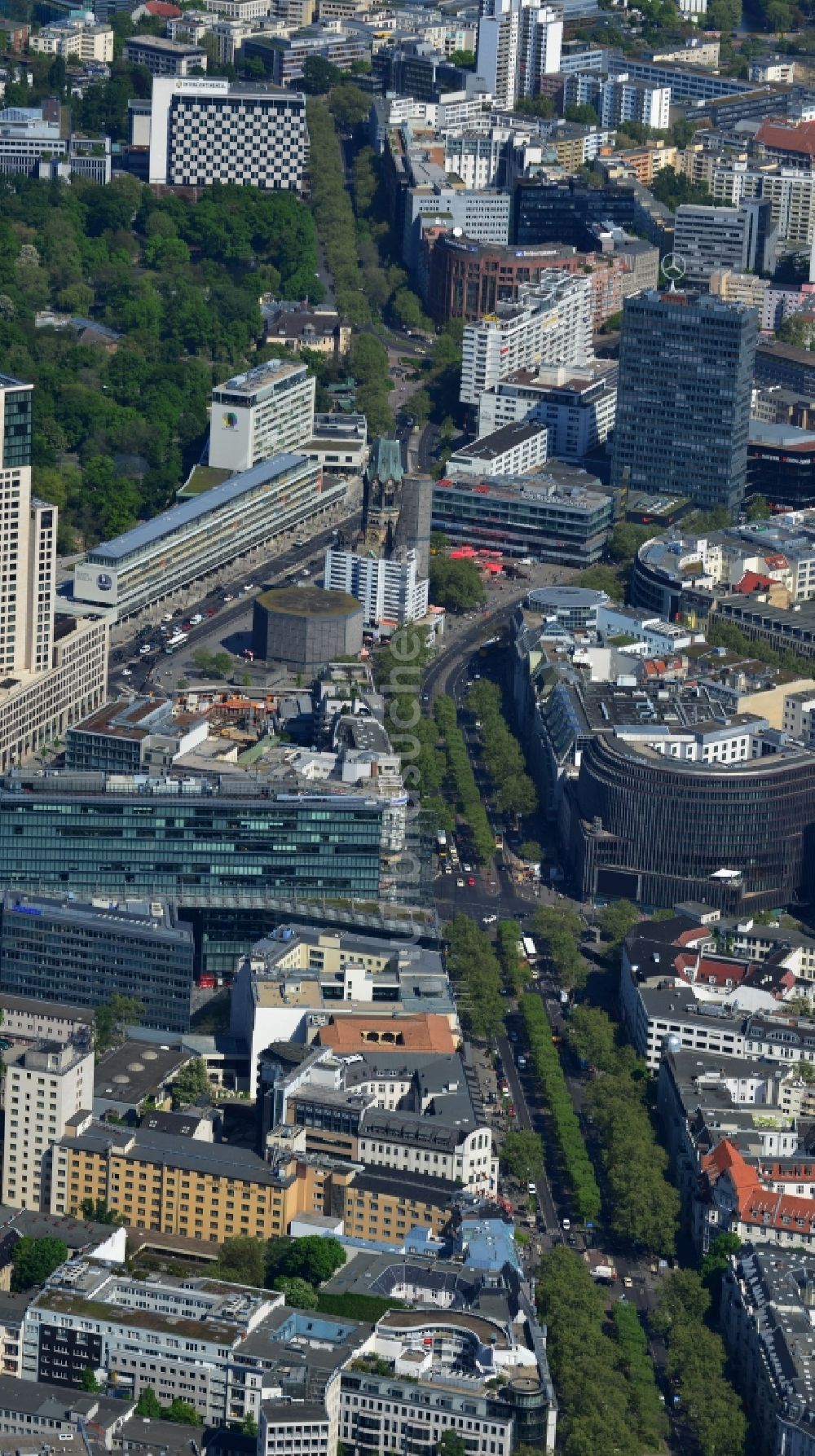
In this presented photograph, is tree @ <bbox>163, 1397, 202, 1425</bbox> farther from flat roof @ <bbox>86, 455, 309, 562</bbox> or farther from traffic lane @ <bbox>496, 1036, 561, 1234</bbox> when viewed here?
flat roof @ <bbox>86, 455, 309, 562</bbox>

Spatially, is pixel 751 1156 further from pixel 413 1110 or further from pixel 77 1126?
pixel 77 1126

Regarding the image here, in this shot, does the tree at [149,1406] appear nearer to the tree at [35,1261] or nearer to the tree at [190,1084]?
the tree at [35,1261]

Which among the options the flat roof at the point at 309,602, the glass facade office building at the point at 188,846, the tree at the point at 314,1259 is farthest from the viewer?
the flat roof at the point at 309,602

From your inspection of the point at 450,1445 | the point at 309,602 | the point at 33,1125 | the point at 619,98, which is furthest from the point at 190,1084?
the point at 619,98

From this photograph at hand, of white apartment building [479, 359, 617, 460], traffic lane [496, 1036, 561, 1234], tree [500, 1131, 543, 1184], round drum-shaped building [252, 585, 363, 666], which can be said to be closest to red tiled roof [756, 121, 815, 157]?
white apartment building [479, 359, 617, 460]

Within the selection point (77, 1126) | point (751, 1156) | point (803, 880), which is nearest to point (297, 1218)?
point (77, 1126)

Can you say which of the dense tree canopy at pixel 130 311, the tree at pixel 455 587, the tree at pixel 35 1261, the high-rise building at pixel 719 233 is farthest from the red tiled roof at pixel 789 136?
the tree at pixel 35 1261
